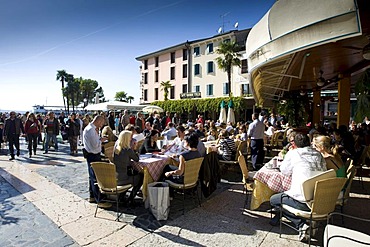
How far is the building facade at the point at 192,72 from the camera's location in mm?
27766

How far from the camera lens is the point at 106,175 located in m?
3.71

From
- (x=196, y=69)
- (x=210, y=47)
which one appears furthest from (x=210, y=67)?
(x=210, y=47)

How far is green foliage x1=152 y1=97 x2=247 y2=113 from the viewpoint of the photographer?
84.9 feet

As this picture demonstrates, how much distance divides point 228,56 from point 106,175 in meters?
25.1

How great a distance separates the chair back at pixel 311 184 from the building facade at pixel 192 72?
23.8 m

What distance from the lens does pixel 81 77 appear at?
66.2m

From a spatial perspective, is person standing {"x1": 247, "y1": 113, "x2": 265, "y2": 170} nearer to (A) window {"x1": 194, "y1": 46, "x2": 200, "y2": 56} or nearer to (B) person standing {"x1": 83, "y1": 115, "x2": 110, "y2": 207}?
(B) person standing {"x1": 83, "y1": 115, "x2": 110, "y2": 207}

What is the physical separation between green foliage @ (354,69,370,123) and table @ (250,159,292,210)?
198 cm

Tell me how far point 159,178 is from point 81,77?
69588 millimetres

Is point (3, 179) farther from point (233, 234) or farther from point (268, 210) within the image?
point (268, 210)

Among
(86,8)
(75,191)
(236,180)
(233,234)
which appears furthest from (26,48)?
(233,234)

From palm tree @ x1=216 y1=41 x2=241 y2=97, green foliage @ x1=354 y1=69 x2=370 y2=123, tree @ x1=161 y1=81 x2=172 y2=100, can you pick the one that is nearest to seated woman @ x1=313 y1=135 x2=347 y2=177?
green foliage @ x1=354 y1=69 x2=370 y2=123

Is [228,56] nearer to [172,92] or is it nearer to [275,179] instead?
[172,92]

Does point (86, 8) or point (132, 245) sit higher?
point (86, 8)
